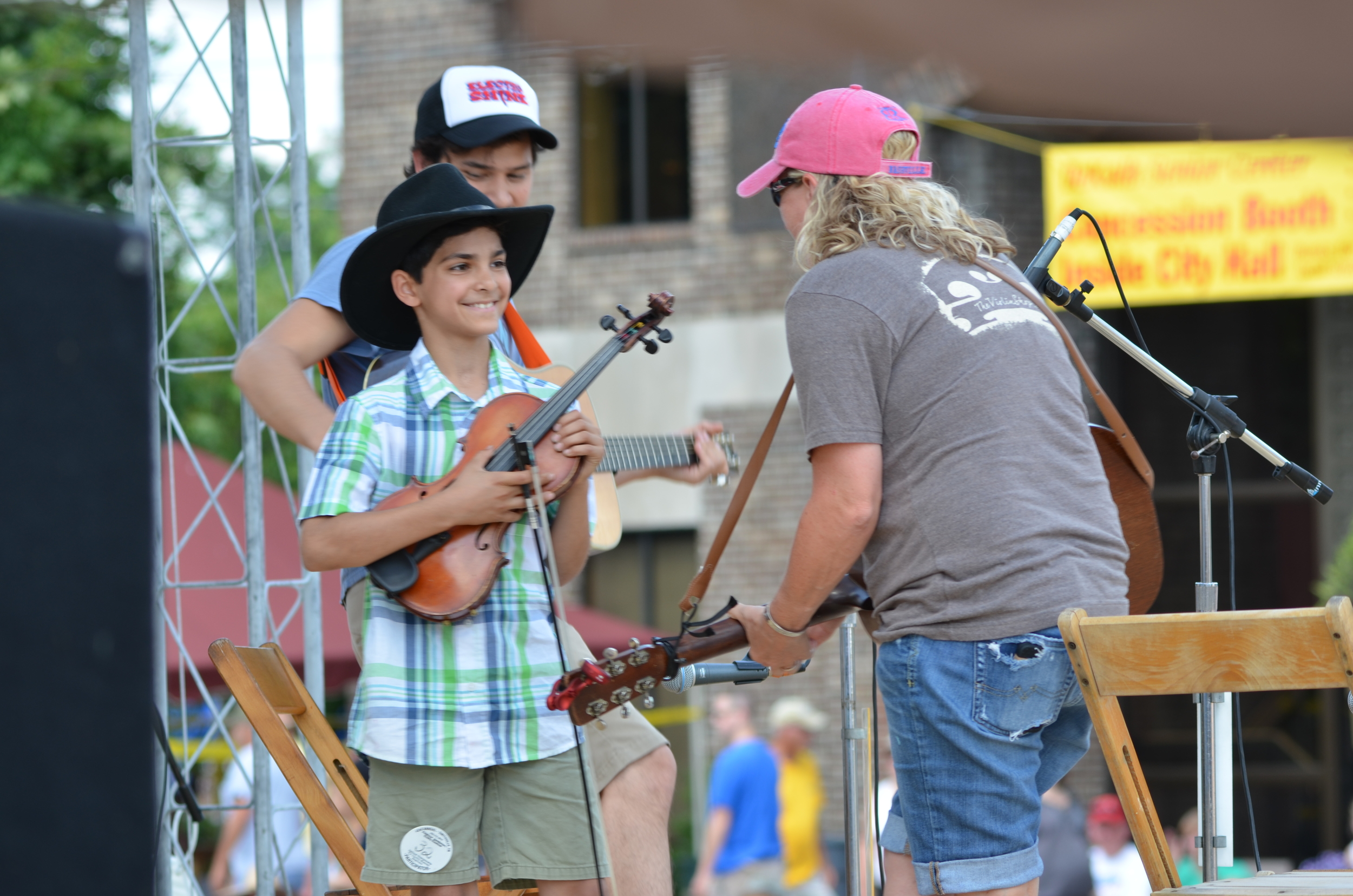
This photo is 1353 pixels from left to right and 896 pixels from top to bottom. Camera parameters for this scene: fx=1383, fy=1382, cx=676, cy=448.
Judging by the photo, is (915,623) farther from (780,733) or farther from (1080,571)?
(780,733)

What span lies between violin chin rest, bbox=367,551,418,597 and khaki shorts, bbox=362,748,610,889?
326mm

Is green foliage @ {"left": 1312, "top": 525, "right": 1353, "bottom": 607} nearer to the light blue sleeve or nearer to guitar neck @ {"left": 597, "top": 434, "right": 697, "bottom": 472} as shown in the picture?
guitar neck @ {"left": 597, "top": 434, "right": 697, "bottom": 472}

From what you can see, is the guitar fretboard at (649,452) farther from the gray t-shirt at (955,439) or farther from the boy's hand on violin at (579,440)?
the gray t-shirt at (955,439)

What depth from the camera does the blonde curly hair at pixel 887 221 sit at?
8.67 ft

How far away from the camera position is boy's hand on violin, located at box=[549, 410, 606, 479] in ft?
8.53

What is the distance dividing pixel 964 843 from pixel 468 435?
3.85 ft

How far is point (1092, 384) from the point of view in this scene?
9.14ft

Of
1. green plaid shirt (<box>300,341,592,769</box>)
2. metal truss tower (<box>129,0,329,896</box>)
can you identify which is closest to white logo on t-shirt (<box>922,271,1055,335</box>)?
green plaid shirt (<box>300,341,592,769</box>)

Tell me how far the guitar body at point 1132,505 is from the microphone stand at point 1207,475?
232 mm

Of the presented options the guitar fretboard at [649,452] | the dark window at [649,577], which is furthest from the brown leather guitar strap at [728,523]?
the dark window at [649,577]

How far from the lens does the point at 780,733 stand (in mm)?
9578

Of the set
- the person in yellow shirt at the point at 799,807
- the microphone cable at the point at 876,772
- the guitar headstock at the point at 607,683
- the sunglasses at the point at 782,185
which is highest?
the sunglasses at the point at 782,185

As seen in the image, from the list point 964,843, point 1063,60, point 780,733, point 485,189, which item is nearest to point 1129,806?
point 964,843

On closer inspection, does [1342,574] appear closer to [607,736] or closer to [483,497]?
[607,736]
